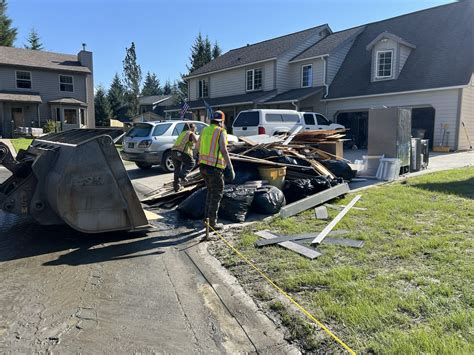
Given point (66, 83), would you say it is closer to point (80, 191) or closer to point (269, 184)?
point (269, 184)

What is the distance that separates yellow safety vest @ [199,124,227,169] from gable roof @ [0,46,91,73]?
3090 cm

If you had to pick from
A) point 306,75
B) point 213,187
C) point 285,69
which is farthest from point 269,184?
point 285,69

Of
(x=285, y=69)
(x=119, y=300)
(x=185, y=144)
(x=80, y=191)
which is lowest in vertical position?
(x=119, y=300)

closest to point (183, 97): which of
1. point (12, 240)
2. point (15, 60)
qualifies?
point (15, 60)

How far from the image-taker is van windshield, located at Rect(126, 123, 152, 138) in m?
12.3

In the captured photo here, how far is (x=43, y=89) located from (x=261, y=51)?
1861 centimetres

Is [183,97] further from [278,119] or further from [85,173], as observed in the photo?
[85,173]

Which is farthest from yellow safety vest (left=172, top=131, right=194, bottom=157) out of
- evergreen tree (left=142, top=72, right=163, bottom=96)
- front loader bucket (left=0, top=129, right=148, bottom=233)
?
evergreen tree (left=142, top=72, right=163, bottom=96)

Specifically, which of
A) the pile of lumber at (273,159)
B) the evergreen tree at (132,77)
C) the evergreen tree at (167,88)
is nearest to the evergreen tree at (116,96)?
the evergreen tree at (132,77)

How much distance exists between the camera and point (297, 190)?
7.65 m

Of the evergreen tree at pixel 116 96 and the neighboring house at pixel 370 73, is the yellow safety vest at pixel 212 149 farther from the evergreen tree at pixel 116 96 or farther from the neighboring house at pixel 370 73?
the evergreen tree at pixel 116 96

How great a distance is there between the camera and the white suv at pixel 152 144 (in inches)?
476

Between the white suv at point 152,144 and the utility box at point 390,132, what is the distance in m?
5.75

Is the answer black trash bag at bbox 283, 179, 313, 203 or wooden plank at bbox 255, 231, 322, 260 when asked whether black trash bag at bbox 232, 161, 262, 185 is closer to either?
black trash bag at bbox 283, 179, 313, 203
